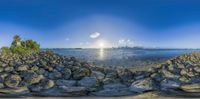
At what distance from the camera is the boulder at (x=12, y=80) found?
289 inches

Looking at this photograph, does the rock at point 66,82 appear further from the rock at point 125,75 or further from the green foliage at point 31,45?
the green foliage at point 31,45

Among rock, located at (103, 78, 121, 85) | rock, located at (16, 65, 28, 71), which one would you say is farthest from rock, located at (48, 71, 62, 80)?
rock, located at (103, 78, 121, 85)

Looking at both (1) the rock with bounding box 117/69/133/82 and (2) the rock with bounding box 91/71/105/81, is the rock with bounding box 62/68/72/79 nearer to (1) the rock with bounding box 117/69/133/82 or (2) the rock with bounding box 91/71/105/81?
(2) the rock with bounding box 91/71/105/81

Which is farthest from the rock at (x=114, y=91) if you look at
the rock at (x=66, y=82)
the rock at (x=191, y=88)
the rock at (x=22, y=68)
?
the rock at (x=22, y=68)

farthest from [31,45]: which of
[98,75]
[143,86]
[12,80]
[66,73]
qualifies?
[143,86]

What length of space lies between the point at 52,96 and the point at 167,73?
2.72 m

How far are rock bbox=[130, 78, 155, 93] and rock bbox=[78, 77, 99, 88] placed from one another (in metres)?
0.93

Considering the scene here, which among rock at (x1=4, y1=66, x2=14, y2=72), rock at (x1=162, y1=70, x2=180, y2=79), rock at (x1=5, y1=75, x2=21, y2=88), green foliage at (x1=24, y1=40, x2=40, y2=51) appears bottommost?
rock at (x1=5, y1=75, x2=21, y2=88)

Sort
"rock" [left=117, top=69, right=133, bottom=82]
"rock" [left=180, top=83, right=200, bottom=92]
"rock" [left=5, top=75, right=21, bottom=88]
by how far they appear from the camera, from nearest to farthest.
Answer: "rock" [left=180, top=83, right=200, bottom=92] → "rock" [left=5, top=75, right=21, bottom=88] → "rock" [left=117, top=69, right=133, bottom=82]

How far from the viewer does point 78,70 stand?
28.0 ft

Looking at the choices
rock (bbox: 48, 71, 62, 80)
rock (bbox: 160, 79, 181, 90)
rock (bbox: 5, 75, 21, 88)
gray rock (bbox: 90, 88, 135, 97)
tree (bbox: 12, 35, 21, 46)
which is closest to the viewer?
rock (bbox: 160, 79, 181, 90)

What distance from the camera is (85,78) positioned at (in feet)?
26.3

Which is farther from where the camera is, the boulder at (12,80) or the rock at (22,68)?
the rock at (22,68)

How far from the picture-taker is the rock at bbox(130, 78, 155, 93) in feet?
23.1
